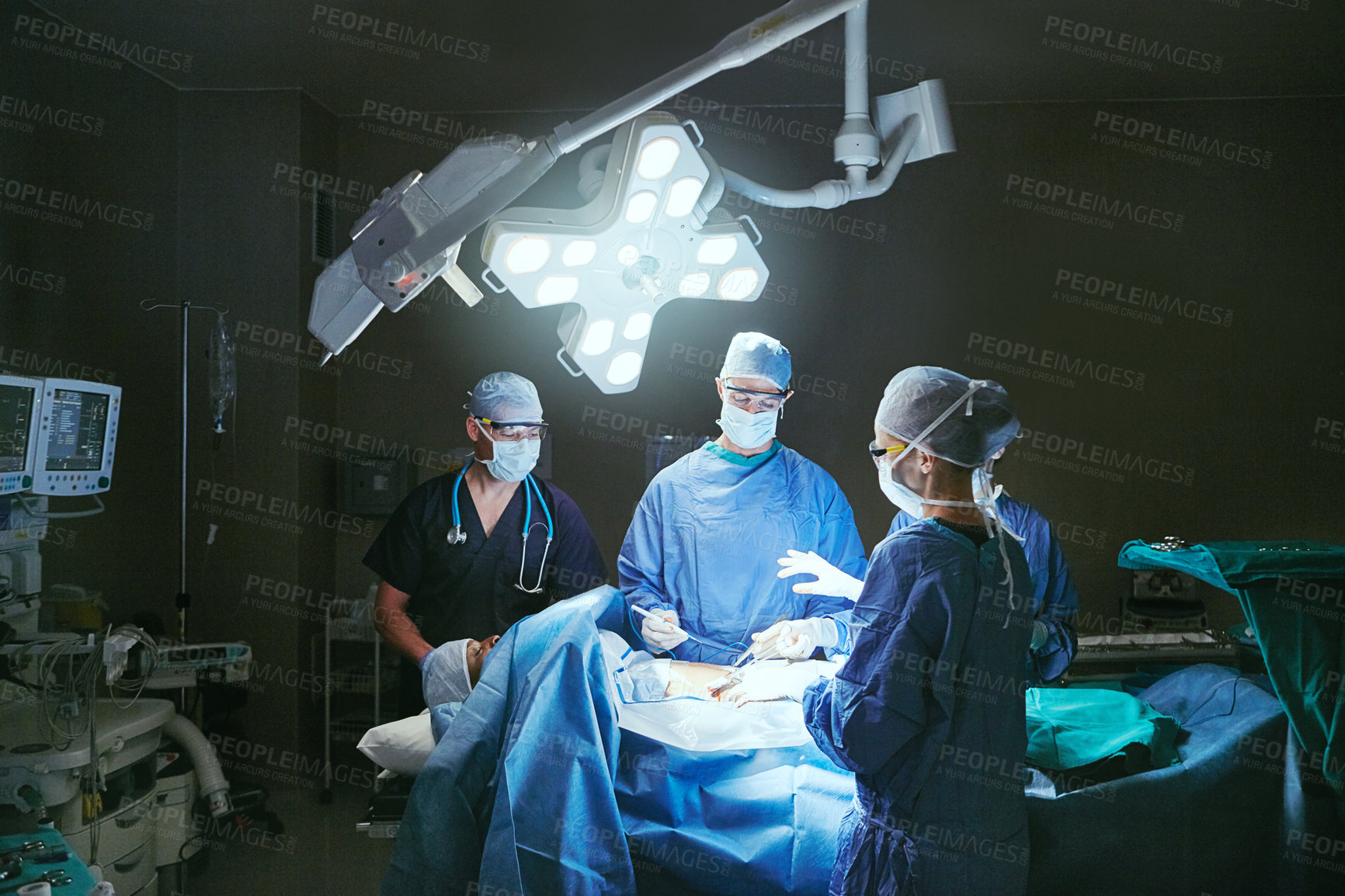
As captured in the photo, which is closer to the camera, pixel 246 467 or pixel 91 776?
pixel 91 776

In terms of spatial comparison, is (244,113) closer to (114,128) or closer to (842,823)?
(114,128)

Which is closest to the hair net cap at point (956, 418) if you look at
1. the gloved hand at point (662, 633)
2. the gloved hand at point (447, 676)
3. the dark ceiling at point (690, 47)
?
the gloved hand at point (662, 633)

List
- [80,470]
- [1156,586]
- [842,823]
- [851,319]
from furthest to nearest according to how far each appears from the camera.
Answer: [851,319] → [1156,586] → [80,470] → [842,823]

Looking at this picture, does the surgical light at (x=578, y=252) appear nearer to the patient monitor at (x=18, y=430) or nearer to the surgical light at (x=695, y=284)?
the surgical light at (x=695, y=284)

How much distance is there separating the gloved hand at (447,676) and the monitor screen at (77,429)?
1401 mm

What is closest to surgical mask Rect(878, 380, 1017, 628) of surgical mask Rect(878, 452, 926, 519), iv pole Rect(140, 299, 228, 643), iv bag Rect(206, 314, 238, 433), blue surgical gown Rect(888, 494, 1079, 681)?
surgical mask Rect(878, 452, 926, 519)

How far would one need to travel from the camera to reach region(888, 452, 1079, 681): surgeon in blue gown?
6.98 ft

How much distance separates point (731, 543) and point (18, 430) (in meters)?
2.01

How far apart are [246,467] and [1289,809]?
3711mm

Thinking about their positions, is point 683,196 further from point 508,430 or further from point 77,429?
point 77,429

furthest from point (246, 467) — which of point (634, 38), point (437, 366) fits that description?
point (634, 38)

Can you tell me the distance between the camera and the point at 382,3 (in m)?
3.07

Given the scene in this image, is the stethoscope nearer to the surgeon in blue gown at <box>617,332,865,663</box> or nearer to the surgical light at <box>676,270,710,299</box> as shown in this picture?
the surgeon in blue gown at <box>617,332,865,663</box>

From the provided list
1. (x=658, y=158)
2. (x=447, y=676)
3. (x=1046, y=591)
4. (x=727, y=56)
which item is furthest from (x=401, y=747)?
(x=1046, y=591)
